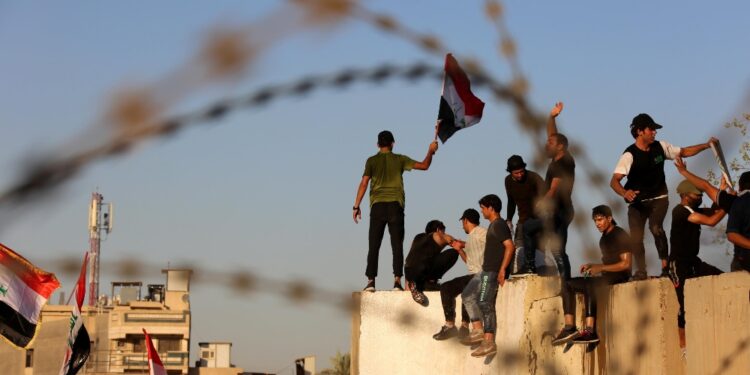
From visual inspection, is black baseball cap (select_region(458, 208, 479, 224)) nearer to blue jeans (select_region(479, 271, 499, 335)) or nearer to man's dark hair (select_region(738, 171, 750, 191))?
blue jeans (select_region(479, 271, 499, 335))

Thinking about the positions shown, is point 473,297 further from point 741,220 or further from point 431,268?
point 741,220

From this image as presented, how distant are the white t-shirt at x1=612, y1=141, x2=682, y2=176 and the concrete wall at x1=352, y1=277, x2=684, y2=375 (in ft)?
3.40

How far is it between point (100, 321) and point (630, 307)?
236ft

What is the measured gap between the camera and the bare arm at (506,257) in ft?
45.2

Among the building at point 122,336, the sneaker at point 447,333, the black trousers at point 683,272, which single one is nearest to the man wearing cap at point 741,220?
the black trousers at point 683,272

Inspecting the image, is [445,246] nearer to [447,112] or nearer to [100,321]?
[447,112]

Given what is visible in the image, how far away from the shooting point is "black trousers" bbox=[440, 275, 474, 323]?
14.8 meters

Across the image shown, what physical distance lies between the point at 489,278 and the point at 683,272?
2403 mm

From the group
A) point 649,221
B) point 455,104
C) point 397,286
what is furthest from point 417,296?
point 649,221

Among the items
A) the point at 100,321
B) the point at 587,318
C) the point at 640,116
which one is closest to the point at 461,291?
the point at 587,318

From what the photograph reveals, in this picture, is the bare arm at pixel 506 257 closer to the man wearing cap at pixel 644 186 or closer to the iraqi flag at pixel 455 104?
the man wearing cap at pixel 644 186

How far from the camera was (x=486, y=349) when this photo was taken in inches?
565

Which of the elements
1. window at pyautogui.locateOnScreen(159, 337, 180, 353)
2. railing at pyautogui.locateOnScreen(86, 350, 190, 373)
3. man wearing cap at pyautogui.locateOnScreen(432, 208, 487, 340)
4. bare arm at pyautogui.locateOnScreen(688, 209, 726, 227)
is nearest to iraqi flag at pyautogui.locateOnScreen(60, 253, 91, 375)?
man wearing cap at pyautogui.locateOnScreen(432, 208, 487, 340)

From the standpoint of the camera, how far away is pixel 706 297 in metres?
12.0
